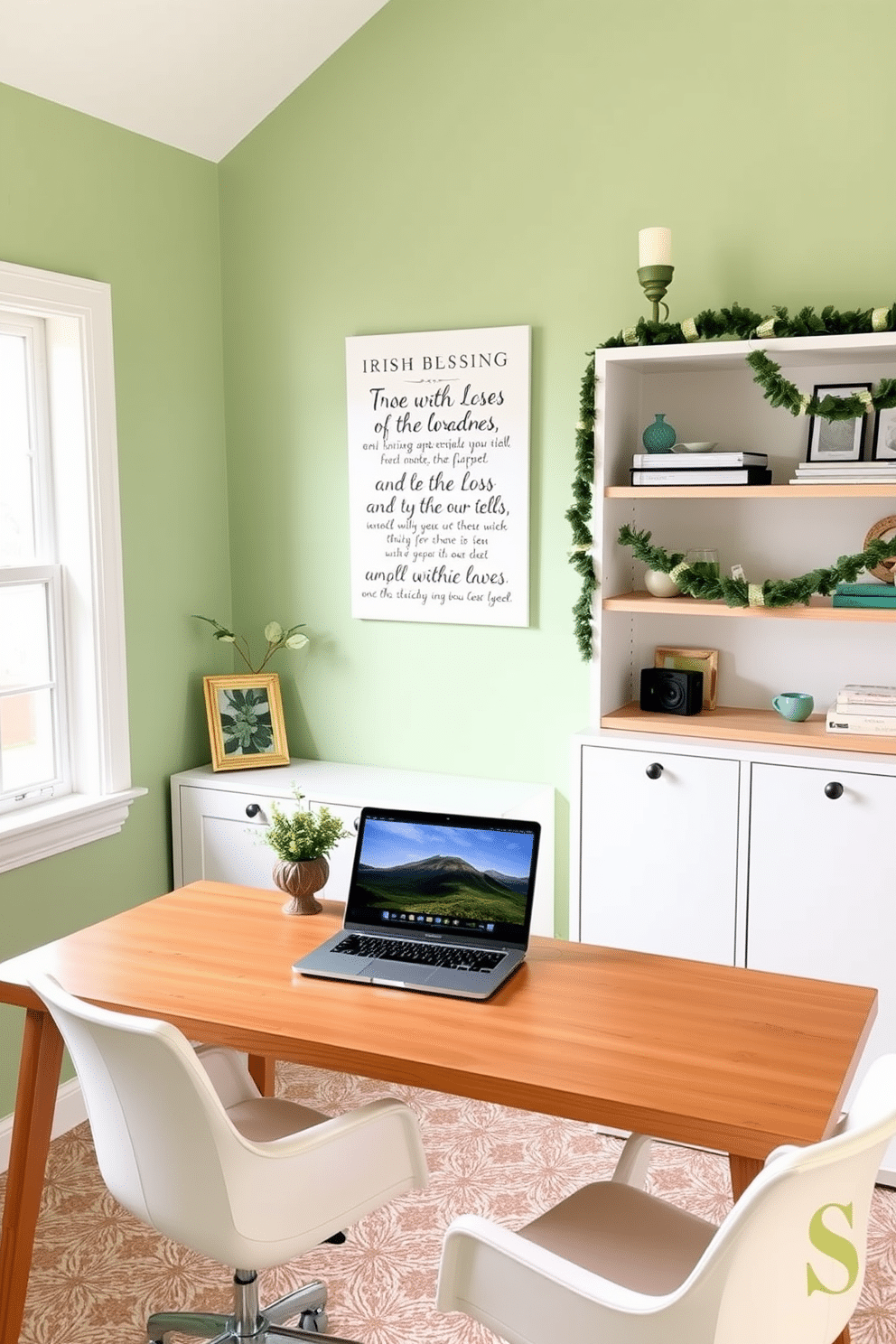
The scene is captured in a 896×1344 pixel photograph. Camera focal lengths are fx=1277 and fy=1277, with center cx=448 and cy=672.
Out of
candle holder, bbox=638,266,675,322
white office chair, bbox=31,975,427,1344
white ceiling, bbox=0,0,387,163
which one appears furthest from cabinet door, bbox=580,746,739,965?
white ceiling, bbox=0,0,387,163

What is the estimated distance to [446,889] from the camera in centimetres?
236

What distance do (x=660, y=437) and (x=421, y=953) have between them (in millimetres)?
1583

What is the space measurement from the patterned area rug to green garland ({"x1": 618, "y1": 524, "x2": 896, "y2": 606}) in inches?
55.4

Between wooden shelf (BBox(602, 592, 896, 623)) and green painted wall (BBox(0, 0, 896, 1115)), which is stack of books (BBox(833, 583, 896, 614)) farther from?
green painted wall (BBox(0, 0, 896, 1115))

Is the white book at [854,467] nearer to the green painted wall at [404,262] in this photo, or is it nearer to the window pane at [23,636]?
the green painted wall at [404,262]

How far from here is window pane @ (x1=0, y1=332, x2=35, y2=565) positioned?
3.28m

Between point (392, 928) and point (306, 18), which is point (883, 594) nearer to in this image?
point (392, 928)

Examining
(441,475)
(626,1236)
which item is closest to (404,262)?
(441,475)

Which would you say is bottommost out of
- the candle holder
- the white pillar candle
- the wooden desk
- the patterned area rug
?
the patterned area rug

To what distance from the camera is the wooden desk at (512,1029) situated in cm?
178

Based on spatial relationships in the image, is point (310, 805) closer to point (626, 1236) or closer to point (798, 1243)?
point (626, 1236)

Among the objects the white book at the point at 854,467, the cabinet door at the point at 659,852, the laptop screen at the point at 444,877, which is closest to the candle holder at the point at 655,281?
the white book at the point at 854,467

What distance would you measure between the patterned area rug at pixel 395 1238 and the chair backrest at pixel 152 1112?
77 centimetres

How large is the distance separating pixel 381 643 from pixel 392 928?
1568 millimetres
